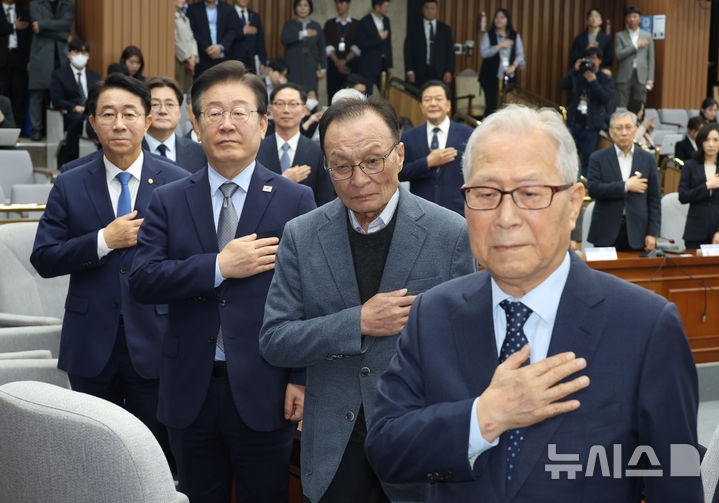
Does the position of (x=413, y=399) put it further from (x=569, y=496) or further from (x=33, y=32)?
(x=33, y=32)

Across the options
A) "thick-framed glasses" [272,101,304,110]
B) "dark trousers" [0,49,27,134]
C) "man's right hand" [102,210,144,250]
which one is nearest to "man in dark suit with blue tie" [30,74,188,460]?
"man's right hand" [102,210,144,250]

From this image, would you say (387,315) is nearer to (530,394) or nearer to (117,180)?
(530,394)

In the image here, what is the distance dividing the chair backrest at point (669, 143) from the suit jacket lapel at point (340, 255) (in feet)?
37.0

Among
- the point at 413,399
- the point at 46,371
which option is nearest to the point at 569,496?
the point at 413,399

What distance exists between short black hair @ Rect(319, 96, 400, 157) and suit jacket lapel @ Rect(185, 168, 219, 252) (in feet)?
1.61

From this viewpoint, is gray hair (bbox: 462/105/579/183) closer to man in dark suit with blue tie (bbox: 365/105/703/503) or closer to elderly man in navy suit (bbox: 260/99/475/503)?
man in dark suit with blue tie (bbox: 365/105/703/503)

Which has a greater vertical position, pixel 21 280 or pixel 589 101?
pixel 589 101

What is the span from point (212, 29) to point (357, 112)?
8593 mm

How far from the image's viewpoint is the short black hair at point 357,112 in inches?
81.8

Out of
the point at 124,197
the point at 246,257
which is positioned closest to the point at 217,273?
the point at 246,257

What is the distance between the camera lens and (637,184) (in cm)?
644

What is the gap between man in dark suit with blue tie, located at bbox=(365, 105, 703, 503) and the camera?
128cm

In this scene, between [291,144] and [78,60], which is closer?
[291,144]

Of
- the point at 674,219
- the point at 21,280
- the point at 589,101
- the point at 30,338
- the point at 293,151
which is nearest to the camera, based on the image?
the point at 30,338
